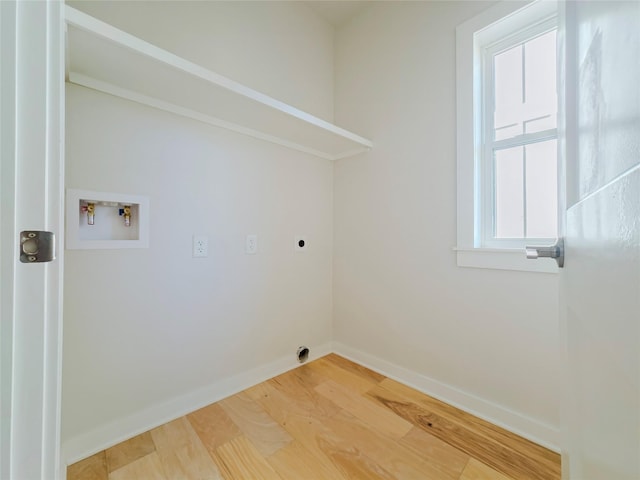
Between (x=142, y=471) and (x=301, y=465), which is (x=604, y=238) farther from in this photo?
(x=142, y=471)

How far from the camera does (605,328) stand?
310mm

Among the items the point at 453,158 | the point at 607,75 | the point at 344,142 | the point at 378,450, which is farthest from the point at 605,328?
the point at 344,142

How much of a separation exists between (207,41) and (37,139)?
1.41 meters

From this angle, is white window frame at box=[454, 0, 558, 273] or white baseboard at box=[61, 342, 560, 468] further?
white window frame at box=[454, 0, 558, 273]

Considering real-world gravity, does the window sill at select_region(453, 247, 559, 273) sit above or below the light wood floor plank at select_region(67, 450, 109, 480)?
above

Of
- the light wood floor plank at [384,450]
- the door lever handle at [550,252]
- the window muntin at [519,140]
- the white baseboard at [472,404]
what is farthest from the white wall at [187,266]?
the door lever handle at [550,252]

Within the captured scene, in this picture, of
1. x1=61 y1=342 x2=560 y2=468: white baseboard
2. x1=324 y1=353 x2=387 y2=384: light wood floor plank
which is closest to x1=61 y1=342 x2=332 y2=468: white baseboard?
x1=61 y1=342 x2=560 y2=468: white baseboard

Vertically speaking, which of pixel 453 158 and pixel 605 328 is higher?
pixel 453 158

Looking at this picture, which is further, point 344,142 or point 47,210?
point 344,142

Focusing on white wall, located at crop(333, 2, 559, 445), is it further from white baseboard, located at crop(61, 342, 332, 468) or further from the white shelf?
white baseboard, located at crop(61, 342, 332, 468)

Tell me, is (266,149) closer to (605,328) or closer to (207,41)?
(207,41)

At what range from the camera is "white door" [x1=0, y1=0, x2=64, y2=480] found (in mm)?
448

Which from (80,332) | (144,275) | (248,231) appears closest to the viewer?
(80,332)

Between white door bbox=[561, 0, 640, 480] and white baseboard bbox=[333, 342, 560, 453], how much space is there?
97 cm
